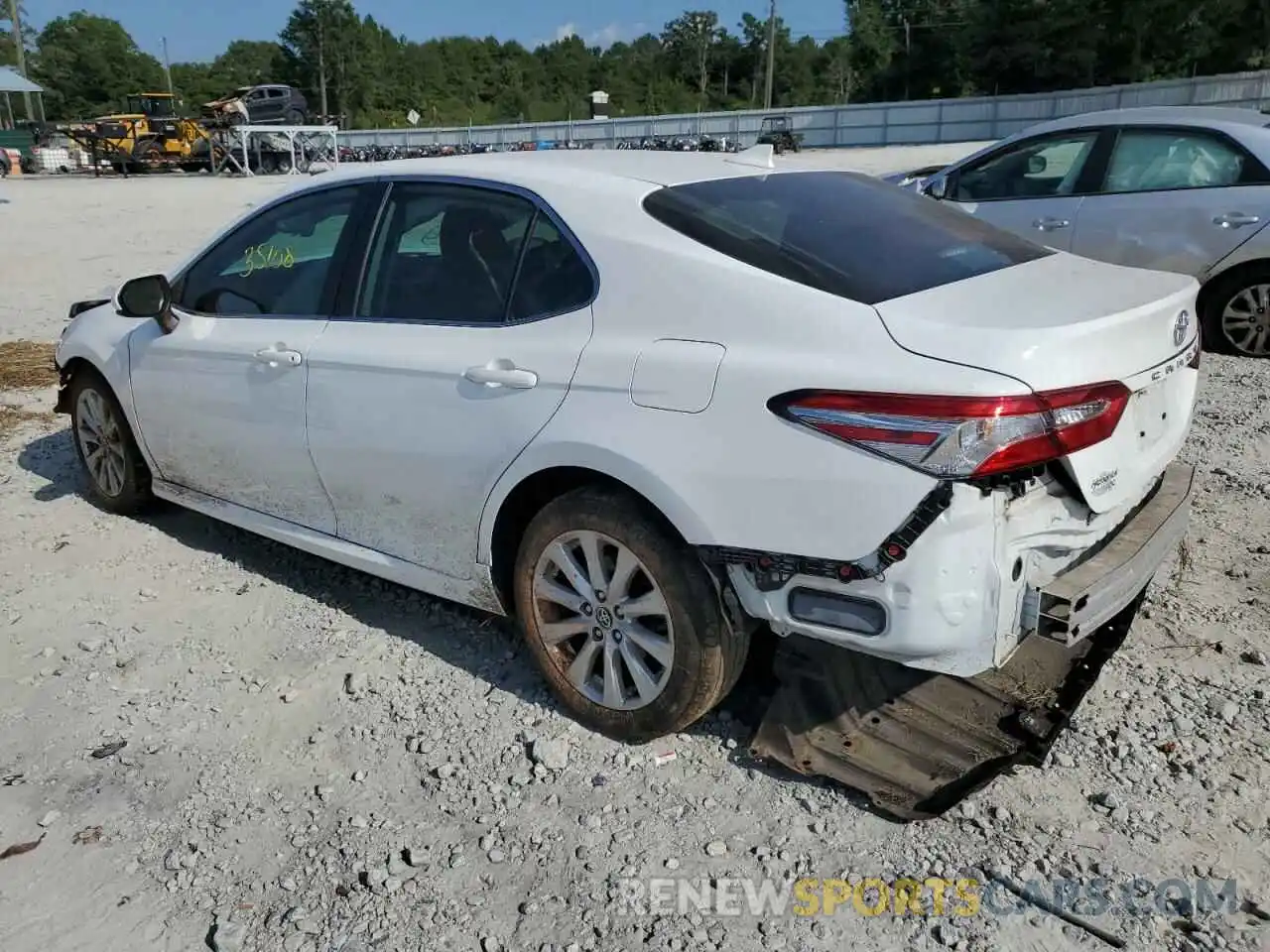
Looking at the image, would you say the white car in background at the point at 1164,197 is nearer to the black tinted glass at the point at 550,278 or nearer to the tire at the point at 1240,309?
the tire at the point at 1240,309

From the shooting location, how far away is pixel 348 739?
10.8 feet

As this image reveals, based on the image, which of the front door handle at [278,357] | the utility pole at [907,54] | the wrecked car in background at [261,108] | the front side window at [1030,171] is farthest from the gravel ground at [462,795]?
the utility pole at [907,54]

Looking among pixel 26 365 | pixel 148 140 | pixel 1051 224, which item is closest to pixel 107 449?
pixel 26 365

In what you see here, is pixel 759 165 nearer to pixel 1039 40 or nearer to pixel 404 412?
pixel 404 412

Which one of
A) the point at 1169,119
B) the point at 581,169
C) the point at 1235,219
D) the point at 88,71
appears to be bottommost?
the point at 1235,219

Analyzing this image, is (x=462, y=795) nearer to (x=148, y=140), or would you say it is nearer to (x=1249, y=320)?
(x=1249, y=320)

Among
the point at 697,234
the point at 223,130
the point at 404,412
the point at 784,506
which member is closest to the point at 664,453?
the point at 784,506

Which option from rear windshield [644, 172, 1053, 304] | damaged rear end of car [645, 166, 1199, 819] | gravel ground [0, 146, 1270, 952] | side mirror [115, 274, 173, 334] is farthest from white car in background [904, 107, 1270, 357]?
side mirror [115, 274, 173, 334]

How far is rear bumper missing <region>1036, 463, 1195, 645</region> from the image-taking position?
2.57 meters

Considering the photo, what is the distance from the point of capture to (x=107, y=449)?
4996mm

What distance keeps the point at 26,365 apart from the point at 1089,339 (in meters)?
8.11

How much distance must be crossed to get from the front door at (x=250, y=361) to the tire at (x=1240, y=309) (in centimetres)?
615

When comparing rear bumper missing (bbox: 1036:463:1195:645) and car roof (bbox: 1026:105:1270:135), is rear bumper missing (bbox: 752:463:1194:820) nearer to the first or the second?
rear bumper missing (bbox: 1036:463:1195:645)

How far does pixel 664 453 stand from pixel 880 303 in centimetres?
67
